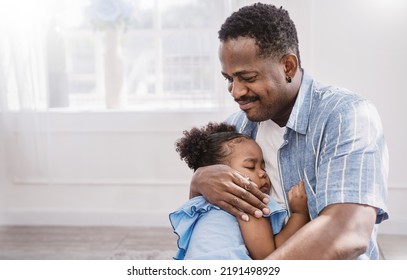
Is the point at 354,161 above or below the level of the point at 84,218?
above

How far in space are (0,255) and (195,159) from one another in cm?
160

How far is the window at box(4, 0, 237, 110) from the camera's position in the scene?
2.66m

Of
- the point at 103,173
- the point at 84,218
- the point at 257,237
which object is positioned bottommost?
the point at 84,218

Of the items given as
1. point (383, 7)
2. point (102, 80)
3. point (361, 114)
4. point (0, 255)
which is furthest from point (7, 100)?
point (361, 114)

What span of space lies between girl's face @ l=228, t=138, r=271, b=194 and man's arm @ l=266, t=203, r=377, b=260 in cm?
29

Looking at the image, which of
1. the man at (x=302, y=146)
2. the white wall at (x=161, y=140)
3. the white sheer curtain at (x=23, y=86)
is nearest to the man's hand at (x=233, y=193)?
the man at (x=302, y=146)

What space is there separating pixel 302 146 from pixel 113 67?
191cm

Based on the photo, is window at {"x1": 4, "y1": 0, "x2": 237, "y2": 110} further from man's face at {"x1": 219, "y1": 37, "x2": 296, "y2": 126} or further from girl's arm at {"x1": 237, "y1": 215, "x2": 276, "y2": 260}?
girl's arm at {"x1": 237, "y1": 215, "x2": 276, "y2": 260}

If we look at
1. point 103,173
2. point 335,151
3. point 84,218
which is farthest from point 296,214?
point 84,218

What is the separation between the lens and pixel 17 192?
2.90 metres

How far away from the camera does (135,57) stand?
2812mm

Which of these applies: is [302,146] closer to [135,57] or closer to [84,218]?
[135,57]

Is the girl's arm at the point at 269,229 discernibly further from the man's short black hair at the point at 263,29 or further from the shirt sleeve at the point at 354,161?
the man's short black hair at the point at 263,29
